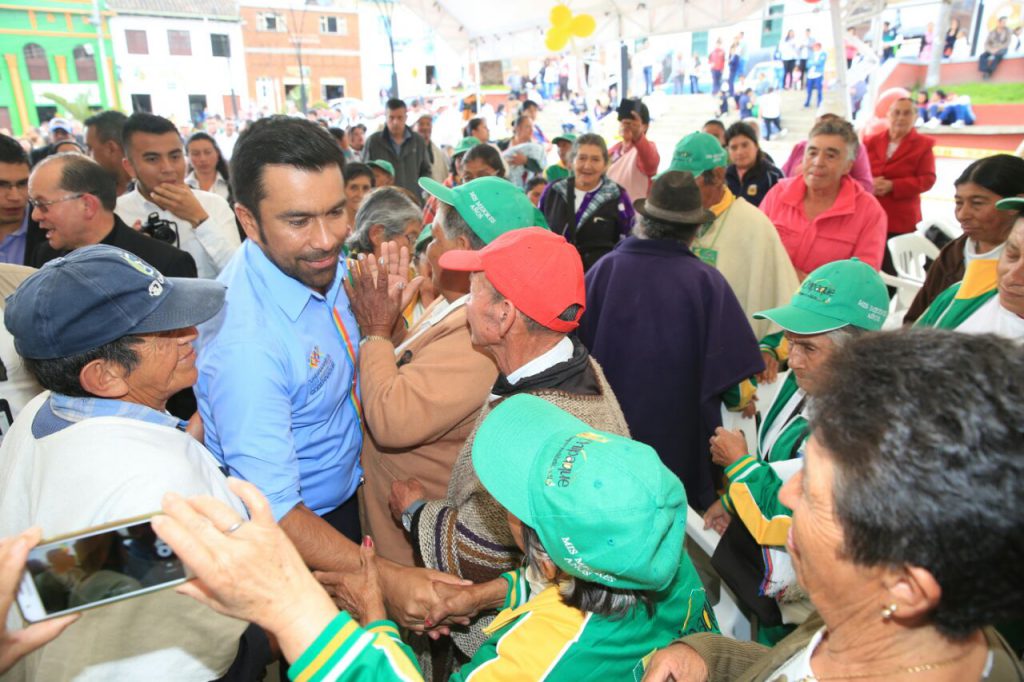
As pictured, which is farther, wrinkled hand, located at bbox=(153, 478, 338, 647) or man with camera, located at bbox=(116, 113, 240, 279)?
man with camera, located at bbox=(116, 113, 240, 279)

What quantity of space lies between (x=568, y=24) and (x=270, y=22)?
1369 inches

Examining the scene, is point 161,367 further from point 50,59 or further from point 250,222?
point 50,59

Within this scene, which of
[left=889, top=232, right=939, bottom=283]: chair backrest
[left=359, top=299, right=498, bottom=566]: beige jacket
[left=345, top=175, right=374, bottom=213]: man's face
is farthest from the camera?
[left=889, top=232, right=939, bottom=283]: chair backrest

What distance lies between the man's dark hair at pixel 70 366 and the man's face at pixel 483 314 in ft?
2.87

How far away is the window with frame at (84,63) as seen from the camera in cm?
3031

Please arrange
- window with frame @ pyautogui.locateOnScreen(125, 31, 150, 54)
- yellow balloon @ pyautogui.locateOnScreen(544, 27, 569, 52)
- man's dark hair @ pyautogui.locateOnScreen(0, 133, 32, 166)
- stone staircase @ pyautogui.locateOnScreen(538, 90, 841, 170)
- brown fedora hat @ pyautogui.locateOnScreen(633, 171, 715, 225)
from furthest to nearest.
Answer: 1. window with frame @ pyautogui.locateOnScreen(125, 31, 150, 54)
2. stone staircase @ pyautogui.locateOnScreen(538, 90, 841, 170)
3. yellow balloon @ pyautogui.locateOnScreen(544, 27, 569, 52)
4. man's dark hair @ pyautogui.locateOnScreen(0, 133, 32, 166)
5. brown fedora hat @ pyautogui.locateOnScreen(633, 171, 715, 225)

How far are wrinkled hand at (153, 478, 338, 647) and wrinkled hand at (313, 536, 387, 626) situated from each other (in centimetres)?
48

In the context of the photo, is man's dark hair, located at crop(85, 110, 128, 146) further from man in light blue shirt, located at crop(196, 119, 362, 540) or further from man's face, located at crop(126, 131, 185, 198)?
man in light blue shirt, located at crop(196, 119, 362, 540)

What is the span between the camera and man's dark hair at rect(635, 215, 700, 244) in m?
2.92


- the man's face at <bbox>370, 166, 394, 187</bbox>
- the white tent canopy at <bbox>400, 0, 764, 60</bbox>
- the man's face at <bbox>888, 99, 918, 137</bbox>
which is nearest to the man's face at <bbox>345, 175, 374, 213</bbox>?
the man's face at <bbox>370, 166, 394, 187</bbox>

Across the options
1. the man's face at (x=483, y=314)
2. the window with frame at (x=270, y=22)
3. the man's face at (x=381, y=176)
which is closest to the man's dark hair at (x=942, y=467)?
the man's face at (x=483, y=314)

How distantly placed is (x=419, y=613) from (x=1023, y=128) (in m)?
15.9

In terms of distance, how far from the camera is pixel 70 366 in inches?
52.6

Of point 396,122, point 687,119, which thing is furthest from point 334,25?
point 396,122
